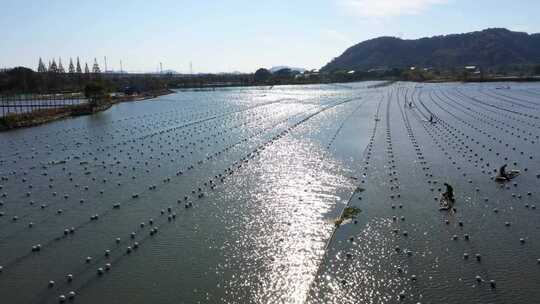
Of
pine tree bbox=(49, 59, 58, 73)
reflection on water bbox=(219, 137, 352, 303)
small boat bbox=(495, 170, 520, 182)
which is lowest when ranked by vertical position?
reflection on water bbox=(219, 137, 352, 303)

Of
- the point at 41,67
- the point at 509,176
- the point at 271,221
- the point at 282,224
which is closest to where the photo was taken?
the point at 282,224

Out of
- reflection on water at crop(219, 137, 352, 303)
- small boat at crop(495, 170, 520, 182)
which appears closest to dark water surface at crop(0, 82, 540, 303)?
reflection on water at crop(219, 137, 352, 303)

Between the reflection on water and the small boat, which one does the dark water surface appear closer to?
the reflection on water

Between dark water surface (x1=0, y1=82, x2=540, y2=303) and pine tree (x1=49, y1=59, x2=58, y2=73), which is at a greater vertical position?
pine tree (x1=49, y1=59, x2=58, y2=73)

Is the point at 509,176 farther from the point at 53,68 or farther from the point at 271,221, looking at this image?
the point at 53,68

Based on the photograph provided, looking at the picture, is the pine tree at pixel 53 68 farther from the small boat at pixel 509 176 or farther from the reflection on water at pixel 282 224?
the small boat at pixel 509 176

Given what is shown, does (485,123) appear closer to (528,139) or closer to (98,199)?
(528,139)

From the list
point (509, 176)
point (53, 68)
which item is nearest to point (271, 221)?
point (509, 176)

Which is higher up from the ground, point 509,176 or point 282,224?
point 509,176
